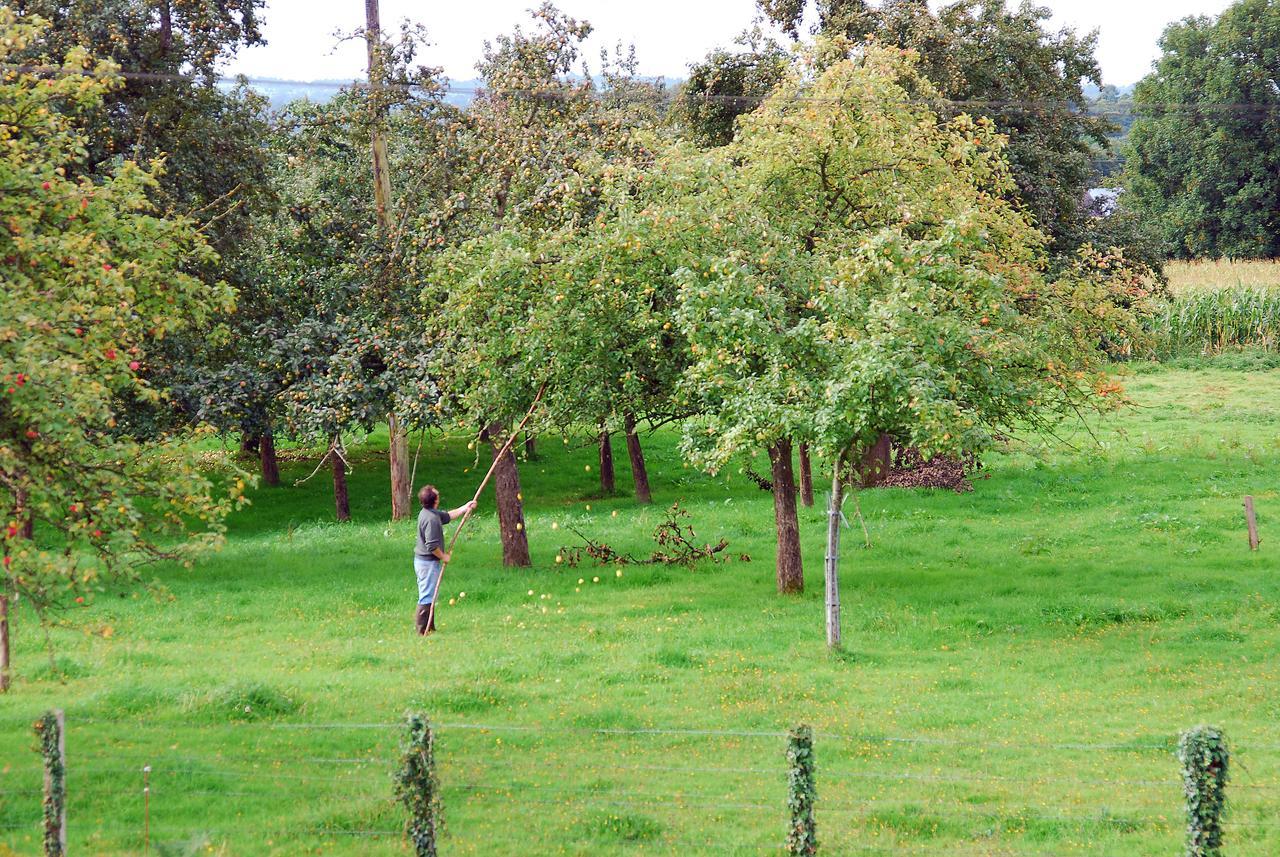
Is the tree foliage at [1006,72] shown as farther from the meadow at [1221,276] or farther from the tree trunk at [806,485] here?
the meadow at [1221,276]

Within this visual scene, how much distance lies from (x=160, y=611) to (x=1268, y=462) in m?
29.6

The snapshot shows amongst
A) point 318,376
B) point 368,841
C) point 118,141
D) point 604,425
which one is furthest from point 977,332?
point 118,141

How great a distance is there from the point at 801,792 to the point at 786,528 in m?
12.2

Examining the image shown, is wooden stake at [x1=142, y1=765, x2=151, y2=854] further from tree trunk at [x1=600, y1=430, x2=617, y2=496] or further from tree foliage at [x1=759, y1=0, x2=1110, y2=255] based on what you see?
tree foliage at [x1=759, y1=0, x2=1110, y2=255]

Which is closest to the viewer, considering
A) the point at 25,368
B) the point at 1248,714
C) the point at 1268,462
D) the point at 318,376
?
A: the point at 25,368

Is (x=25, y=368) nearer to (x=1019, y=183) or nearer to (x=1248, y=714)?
(x=1248, y=714)

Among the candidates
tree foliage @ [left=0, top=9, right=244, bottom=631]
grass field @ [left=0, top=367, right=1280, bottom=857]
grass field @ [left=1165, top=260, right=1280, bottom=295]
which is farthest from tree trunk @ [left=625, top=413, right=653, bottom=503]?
grass field @ [left=1165, top=260, right=1280, bottom=295]

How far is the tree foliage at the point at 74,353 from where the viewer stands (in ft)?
35.4

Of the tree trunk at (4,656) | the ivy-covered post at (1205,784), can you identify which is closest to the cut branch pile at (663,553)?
the tree trunk at (4,656)

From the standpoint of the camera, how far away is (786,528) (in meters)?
22.3

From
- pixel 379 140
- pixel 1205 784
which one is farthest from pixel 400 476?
pixel 1205 784

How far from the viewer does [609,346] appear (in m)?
20.9

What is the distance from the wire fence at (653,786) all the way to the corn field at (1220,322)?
44.7 metres

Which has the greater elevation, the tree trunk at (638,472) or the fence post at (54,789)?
the tree trunk at (638,472)
